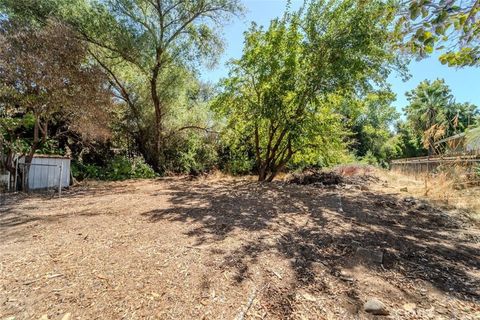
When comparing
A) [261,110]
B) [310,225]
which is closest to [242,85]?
[261,110]

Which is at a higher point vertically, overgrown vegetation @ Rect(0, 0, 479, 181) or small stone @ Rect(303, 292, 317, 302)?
overgrown vegetation @ Rect(0, 0, 479, 181)

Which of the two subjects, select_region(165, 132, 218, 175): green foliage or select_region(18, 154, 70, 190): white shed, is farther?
select_region(165, 132, 218, 175): green foliage

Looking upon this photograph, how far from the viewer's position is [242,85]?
7.54m

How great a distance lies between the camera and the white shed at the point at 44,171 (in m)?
6.03

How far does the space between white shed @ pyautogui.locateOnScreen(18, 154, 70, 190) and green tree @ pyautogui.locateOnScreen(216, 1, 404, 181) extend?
466 centimetres

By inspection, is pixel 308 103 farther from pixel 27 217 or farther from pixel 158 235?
pixel 27 217

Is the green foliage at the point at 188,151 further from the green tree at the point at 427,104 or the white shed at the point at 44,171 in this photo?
the green tree at the point at 427,104

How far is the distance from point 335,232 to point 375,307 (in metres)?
1.46

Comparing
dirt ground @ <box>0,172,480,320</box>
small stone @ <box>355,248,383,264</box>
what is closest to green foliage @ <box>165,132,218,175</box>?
dirt ground @ <box>0,172,480,320</box>

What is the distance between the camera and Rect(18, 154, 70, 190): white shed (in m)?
6.03

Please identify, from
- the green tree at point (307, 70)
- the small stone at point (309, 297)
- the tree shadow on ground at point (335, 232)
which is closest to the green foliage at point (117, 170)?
the green tree at point (307, 70)

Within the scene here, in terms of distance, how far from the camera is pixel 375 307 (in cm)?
164

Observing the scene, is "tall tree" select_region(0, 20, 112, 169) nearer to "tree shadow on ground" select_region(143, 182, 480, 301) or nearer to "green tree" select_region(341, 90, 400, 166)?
"tree shadow on ground" select_region(143, 182, 480, 301)

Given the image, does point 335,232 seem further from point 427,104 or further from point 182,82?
point 427,104
